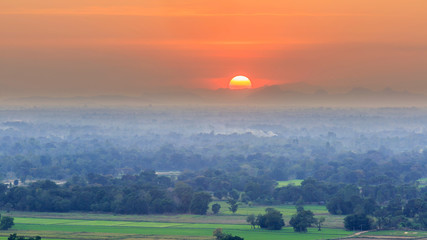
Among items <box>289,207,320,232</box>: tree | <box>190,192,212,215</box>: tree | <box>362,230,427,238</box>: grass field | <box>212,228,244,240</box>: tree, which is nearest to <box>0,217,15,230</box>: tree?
<box>212,228,244,240</box>: tree

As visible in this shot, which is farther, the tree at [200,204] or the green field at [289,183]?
the green field at [289,183]

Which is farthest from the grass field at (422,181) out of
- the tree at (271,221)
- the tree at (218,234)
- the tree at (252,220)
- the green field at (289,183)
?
the tree at (218,234)

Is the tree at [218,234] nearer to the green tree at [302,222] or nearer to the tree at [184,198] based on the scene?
the green tree at [302,222]

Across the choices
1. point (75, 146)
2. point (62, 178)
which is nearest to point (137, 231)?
point (62, 178)

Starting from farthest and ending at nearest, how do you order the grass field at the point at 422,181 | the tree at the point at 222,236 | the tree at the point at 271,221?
1. the grass field at the point at 422,181
2. the tree at the point at 271,221
3. the tree at the point at 222,236

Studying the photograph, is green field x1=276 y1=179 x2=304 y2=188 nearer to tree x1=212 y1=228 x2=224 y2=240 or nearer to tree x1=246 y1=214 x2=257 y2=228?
tree x1=246 y1=214 x2=257 y2=228

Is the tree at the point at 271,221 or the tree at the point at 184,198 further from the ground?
the tree at the point at 184,198
